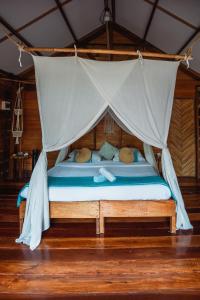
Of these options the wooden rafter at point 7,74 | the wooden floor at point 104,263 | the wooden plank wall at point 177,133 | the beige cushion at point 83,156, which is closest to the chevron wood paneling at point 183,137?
the wooden plank wall at point 177,133

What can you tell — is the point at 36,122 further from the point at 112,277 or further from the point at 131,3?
→ the point at 112,277

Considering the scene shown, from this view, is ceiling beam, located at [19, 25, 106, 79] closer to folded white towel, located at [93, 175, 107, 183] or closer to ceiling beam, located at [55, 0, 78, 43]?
ceiling beam, located at [55, 0, 78, 43]

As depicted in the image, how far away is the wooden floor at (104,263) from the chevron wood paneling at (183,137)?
3098 millimetres

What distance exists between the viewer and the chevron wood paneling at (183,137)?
20.9 ft

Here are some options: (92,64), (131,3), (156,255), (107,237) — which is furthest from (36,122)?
(156,255)

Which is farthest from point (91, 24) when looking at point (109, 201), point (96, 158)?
point (109, 201)

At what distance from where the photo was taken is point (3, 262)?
2400mm

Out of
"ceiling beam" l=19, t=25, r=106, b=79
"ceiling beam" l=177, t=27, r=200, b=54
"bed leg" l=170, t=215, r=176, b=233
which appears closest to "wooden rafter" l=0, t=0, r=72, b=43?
"ceiling beam" l=19, t=25, r=106, b=79

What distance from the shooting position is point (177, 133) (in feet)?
20.9

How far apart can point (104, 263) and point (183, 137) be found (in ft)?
15.3

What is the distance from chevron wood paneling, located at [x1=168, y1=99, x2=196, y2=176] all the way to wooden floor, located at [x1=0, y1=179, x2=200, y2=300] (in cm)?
310

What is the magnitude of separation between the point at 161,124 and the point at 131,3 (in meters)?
2.89

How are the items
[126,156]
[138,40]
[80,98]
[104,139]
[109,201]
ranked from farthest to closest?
[104,139] < [138,40] < [126,156] < [109,201] < [80,98]

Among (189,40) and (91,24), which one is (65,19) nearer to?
(91,24)
